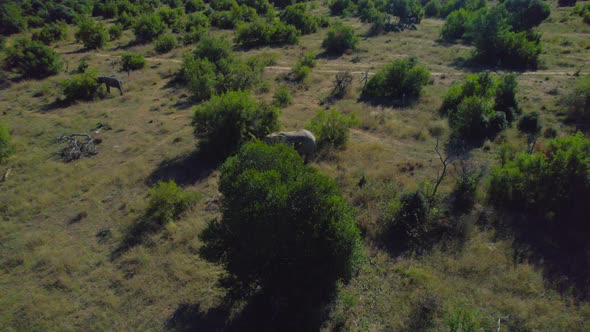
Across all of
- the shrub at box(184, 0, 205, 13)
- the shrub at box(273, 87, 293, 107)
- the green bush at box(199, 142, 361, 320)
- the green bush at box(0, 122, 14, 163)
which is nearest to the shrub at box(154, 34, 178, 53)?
the shrub at box(273, 87, 293, 107)

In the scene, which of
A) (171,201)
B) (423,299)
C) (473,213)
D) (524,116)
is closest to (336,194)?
(423,299)

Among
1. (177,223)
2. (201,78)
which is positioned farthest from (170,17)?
(177,223)

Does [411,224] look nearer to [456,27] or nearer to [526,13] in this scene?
[456,27]

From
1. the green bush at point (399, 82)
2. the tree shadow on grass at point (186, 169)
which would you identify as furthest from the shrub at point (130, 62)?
the green bush at point (399, 82)

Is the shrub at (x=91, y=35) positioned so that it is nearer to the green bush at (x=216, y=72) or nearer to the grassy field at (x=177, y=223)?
the grassy field at (x=177, y=223)

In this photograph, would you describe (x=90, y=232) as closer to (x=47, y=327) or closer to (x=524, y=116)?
(x=47, y=327)
